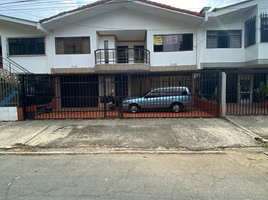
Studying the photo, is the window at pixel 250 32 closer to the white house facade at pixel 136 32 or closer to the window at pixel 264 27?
the white house facade at pixel 136 32

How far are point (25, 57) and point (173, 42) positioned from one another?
10732mm

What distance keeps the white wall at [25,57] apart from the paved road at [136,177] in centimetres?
864

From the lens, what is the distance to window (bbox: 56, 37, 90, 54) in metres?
11.6

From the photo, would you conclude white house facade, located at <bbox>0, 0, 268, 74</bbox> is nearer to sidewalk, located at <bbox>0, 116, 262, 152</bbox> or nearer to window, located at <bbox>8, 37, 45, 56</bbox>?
window, located at <bbox>8, 37, 45, 56</bbox>

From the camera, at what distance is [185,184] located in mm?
3035

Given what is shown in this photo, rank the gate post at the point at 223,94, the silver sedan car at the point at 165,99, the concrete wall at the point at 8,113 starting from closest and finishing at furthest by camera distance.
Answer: the gate post at the point at 223,94, the concrete wall at the point at 8,113, the silver sedan car at the point at 165,99

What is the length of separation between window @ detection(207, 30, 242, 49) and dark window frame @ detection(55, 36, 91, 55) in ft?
29.3

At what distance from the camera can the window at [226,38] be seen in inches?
446

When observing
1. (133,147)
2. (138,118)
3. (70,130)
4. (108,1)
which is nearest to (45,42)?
→ (108,1)

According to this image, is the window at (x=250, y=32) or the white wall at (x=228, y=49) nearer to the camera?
the window at (x=250, y=32)

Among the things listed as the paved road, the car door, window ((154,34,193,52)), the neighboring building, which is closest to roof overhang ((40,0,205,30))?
the neighboring building

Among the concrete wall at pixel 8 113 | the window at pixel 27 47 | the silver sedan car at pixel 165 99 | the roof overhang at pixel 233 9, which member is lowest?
the concrete wall at pixel 8 113

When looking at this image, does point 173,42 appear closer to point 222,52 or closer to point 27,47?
point 222,52

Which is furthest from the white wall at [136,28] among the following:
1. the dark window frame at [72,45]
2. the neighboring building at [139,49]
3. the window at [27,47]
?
the window at [27,47]
